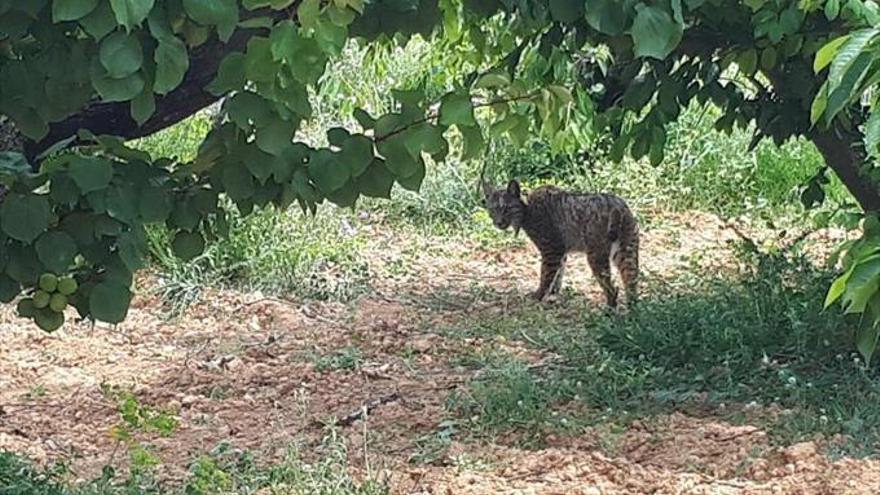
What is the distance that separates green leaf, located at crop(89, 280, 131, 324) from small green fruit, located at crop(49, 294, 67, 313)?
0.35 ft

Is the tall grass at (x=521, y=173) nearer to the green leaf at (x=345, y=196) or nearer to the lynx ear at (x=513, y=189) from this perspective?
the lynx ear at (x=513, y=189)

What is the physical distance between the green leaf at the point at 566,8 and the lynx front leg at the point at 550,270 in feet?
19.1

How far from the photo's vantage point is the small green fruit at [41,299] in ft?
9.36

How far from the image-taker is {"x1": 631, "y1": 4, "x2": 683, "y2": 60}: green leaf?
7.79ft

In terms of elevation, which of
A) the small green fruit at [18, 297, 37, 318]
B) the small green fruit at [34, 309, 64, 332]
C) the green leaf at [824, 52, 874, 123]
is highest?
the small green fruit at [18, 297, 37, 318]

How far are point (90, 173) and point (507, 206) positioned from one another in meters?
6.26

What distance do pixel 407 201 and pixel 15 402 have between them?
193 inches

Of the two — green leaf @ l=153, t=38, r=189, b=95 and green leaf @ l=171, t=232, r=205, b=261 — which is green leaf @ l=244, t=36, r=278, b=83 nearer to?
green leaf @ l=153, t=38, r=189, b=95

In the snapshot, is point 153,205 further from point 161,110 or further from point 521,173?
point 521,173

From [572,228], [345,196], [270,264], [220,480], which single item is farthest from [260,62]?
[270,264]

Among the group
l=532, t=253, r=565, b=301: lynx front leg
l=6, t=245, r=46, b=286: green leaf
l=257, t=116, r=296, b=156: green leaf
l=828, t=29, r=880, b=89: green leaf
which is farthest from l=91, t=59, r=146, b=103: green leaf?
l=532, t=253, r=565, b=301: lynx front leg

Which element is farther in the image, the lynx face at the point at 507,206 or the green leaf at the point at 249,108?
the lynx face at the point at 507,206

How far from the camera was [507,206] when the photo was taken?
8.76 metres

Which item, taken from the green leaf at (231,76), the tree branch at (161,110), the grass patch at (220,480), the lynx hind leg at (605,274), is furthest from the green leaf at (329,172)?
the lynx hind leg at (605,274)
